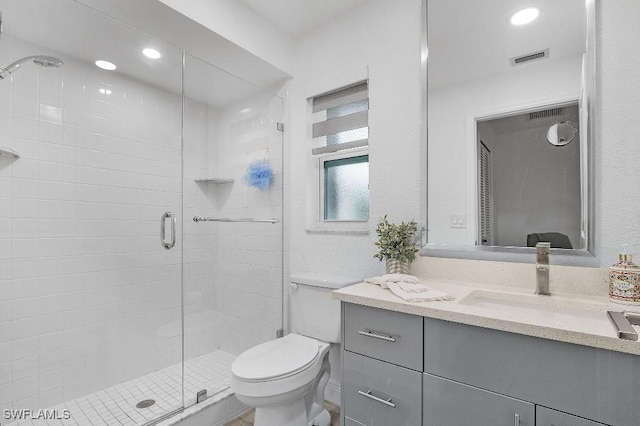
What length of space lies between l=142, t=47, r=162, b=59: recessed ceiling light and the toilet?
169 cm

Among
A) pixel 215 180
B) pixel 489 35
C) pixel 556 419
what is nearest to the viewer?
pixel 556 419

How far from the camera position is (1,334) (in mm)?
1670

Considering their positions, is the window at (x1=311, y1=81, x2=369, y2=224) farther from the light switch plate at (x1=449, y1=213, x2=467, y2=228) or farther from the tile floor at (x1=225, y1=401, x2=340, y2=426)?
the tile floor at (x1=225, y1=401, x2=340, y2=426)

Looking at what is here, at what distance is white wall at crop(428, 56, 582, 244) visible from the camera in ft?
4.75

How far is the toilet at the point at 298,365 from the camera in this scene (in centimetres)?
146

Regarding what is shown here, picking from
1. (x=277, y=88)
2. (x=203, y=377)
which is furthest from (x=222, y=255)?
(x=277, y=88)

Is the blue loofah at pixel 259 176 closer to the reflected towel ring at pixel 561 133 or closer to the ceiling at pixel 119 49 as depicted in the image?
the ceiling at pixel 119 49

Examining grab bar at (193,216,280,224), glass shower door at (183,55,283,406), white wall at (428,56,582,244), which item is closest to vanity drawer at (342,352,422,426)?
white wall at (428,56,582,244)

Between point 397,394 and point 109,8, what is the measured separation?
2314mm

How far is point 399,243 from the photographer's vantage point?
1.69 m

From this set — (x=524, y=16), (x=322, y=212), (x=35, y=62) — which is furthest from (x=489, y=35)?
(x=35, y=62)

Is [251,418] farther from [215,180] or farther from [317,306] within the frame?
[215,180]

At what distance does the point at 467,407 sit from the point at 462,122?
4.28 ft

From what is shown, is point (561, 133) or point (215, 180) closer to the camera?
point (561, 133)
